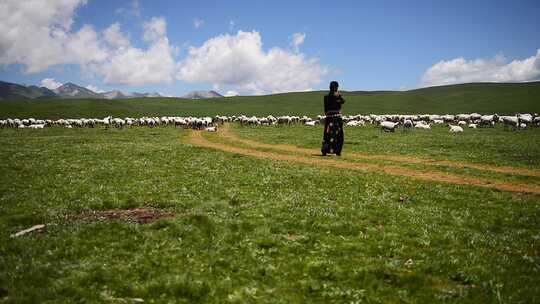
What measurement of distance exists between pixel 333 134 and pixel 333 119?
4.55 feet

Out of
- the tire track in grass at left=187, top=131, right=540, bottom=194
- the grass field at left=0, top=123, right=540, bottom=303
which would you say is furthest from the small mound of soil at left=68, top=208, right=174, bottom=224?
the tire track in grass at left=187, top=131, right=540, bottom=194

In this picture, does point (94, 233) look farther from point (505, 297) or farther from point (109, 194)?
point (505, 297)

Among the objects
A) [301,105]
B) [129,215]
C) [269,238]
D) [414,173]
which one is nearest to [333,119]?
[414,173]

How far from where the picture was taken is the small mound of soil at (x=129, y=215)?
14152 mm

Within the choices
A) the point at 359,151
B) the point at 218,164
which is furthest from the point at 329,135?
the point at 218,164

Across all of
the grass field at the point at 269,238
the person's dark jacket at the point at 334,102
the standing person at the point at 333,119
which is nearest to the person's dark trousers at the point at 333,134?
→ the standing person at the point at 333,119

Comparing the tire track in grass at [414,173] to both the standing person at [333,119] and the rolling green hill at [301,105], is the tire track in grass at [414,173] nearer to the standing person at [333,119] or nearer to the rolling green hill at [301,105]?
the standing person at [333,119]

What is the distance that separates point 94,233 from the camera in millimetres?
12703

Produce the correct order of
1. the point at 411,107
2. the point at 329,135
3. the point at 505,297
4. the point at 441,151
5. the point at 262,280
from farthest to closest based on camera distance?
the point at 411,107 < the point at 441,151 < the point at 329,135 < the point at 262,280 < the point at 505,297

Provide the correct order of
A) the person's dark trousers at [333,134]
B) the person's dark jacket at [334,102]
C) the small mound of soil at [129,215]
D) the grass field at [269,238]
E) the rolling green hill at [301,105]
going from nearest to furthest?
the grass field at [269,238]
the small mound of soil at [129,215]
the person's dark jacket at [334,102]
the person's dark trousers at [333,134]
the rolling green hill at [301,105]

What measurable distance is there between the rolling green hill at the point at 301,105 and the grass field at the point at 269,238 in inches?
4260

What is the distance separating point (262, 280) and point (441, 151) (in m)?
28.7

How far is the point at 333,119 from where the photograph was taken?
2953 centimetres

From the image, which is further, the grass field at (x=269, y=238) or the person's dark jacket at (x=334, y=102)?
the person's dark jacket at (x=334, y=102)
